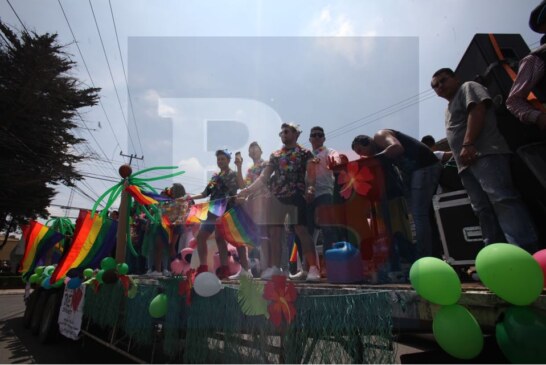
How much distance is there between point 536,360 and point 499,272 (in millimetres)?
320

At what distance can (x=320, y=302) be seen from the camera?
179 cm

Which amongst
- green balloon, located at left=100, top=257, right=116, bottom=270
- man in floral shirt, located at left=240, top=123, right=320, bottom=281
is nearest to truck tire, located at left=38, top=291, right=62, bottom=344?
green balloon, located at left=100, top=257, right=116, bottom=270

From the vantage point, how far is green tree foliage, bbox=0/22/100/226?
40.6ft

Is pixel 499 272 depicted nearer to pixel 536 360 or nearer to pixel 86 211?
pixel 536 360

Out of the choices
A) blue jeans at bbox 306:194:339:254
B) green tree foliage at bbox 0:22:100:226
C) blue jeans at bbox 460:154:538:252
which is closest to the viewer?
blue jeans at bbox 460:154:538:252

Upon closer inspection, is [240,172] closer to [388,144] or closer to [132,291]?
[132,291]

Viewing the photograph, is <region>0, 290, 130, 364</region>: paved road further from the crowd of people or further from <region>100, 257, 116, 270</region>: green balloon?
the crowd of people

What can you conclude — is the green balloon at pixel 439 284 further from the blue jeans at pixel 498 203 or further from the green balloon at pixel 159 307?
the green balloon at pixel 159 307

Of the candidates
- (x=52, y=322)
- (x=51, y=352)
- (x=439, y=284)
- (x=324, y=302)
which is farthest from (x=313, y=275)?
(x=52, y=322)

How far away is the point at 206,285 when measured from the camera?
240cm

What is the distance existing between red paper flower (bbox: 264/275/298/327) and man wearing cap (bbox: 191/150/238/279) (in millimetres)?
1866

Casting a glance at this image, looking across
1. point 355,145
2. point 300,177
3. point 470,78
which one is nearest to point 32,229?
point 300,177

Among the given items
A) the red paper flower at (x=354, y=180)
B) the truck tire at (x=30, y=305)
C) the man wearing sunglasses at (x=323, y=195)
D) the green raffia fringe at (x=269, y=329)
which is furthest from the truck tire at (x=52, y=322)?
the red paper flower at (x=354, y=180)

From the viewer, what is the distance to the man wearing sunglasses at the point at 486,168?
191 cm
